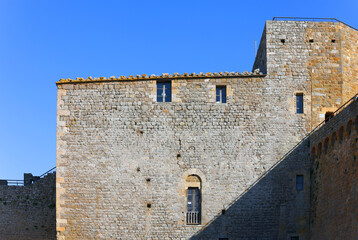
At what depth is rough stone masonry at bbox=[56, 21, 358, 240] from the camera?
24.9 metres

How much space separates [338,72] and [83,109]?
11446 millimetres

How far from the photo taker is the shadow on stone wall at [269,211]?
81.1 ft

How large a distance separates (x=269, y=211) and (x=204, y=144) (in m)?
3.98

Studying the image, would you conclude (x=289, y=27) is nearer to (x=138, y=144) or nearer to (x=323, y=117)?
(x=323, y=117)

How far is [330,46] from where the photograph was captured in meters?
26.2

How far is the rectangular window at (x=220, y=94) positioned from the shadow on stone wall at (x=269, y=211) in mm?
3718

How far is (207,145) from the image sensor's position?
25453mm

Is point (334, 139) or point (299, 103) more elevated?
point (299, 103)

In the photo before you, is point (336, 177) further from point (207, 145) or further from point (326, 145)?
point (207, 145)

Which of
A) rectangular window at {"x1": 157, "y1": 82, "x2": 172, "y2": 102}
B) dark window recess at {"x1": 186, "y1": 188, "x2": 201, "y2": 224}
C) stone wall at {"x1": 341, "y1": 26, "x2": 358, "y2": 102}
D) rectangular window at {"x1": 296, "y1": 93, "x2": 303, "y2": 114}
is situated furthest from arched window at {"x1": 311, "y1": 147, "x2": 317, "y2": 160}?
rectangular window at {"x1": 157, "y1": 82, "x2": 172, "y2": 102}

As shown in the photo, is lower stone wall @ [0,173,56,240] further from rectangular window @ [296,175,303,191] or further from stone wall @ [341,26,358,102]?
stone wall @ [341,26,358,102]

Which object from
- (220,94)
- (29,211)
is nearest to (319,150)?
(220,94)

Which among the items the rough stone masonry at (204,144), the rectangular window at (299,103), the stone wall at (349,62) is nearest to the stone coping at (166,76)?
the rough stone masonry at (204,144)

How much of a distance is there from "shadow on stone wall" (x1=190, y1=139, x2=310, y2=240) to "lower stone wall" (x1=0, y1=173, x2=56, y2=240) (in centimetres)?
939
